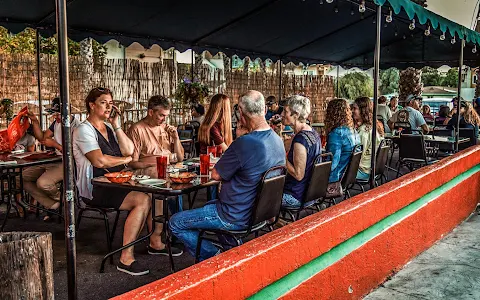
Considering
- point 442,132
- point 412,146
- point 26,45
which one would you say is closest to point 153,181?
point 412,146

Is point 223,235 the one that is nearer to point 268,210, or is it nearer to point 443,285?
point 268,210

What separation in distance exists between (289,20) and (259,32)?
61cm

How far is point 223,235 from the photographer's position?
11.1 feet

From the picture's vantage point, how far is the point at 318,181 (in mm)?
4090

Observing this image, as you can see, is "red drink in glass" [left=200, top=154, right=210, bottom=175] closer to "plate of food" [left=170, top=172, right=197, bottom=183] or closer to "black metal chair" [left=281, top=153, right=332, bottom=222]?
"plate of food" [left=170, top=172, right=197, bottom=183]

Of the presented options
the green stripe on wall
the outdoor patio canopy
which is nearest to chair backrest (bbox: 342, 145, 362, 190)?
the green stripe on wall

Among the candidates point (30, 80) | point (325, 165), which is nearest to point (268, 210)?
point (325, 165)

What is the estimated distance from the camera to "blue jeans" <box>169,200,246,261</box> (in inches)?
130

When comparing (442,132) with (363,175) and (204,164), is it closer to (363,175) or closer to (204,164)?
(363,175)

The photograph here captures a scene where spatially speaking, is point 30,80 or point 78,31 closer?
point 78,31

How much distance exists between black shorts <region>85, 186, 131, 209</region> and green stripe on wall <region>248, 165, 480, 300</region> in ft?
5.64

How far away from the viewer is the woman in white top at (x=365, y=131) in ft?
18.0

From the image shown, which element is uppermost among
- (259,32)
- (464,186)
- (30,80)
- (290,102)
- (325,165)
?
(259,32)

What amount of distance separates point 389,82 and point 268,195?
92.9ft
